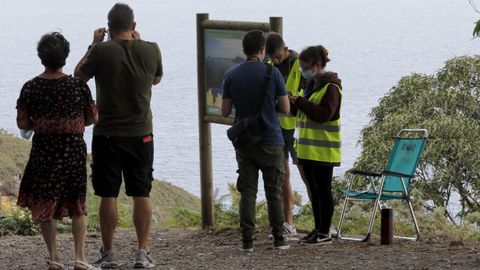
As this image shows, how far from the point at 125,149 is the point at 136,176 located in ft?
0.74

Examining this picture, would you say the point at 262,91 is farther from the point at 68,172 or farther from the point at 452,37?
the point at 452,37

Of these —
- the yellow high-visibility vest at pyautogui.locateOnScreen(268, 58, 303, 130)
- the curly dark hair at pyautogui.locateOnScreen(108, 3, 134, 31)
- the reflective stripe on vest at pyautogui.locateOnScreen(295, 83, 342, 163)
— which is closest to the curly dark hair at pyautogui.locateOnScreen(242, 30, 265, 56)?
the reflective stripe on vest at pyautogui.locateOnScreen(295, 83, 342, 163)

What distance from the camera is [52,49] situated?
6.66 m

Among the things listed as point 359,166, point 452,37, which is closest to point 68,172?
point 359,166

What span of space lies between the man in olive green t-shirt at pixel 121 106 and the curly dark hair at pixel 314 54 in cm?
128

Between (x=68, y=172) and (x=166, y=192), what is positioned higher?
(x=68, y=172)

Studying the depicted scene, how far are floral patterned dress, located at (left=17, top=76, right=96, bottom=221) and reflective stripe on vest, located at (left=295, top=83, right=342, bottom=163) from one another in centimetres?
194

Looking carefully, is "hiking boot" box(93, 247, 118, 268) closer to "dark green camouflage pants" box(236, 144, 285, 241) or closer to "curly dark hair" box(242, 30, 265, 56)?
"dark green camouflage pants" box(236, 144, 285, 241)

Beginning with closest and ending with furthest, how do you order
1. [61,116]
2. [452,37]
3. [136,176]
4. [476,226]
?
[61,116], [136,176], [476,226], [452,37]

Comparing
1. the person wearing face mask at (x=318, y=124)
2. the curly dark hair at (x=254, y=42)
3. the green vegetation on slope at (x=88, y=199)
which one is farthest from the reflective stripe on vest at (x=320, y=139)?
the green vegetation on slope at (x=88, y=199)

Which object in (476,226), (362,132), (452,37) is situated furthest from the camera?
(452,37)

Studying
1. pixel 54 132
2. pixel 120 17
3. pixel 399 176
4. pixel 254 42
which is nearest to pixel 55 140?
pixel 54 132

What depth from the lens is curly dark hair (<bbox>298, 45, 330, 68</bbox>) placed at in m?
7.99

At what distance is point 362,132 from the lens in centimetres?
2486
